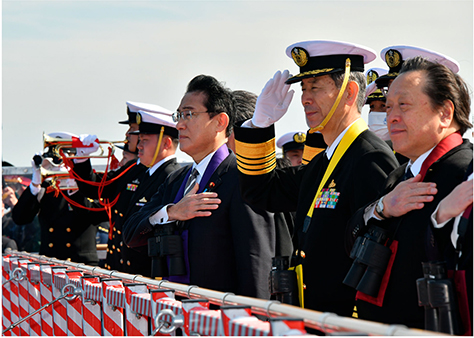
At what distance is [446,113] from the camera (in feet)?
10.4

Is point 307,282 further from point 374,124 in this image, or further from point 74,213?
point 74,213

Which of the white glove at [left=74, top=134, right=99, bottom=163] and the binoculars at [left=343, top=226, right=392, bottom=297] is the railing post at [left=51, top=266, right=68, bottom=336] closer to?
the binoculars at [left=343, top=226, right=392, bottom=297]

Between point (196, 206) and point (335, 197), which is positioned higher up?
point (335, 197)

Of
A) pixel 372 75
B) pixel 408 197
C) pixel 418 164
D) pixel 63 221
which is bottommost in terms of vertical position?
pixel 63 221

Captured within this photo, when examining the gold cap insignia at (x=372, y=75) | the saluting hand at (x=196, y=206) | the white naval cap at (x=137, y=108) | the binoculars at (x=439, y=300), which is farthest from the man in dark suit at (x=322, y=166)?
the white naval cap at (x=137, y=108)

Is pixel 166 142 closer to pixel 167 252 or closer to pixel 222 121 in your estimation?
pixel 222 121

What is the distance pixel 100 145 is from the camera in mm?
9109

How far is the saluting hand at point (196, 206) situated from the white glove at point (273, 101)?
0.64 metres

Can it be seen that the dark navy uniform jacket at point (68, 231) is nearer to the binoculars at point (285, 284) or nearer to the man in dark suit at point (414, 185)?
the binoculars at point (285, 284)

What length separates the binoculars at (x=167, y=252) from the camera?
4.64m

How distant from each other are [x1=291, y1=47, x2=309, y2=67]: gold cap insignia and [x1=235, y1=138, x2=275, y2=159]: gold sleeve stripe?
1.61 ft

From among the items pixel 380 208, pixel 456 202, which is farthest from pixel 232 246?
pixel 456 202

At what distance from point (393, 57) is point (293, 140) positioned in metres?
3.34

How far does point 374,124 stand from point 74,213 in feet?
16.9
